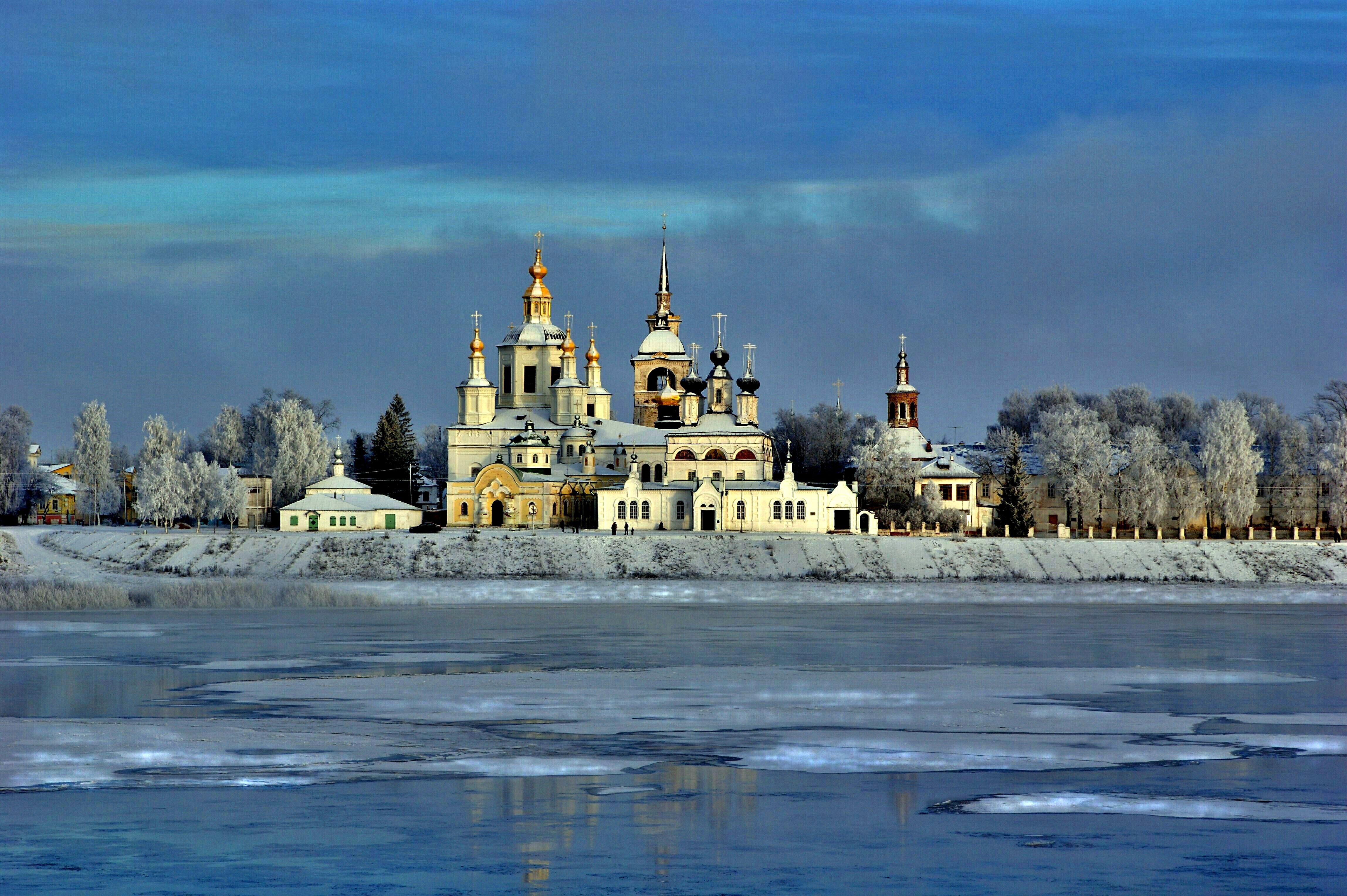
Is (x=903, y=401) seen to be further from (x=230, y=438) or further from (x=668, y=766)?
(x=668, y=766)

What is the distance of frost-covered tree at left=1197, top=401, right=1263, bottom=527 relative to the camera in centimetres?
7975

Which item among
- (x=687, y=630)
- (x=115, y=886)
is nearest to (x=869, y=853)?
(x=115, y=886)

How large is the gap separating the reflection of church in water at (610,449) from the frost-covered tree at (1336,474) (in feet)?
79.5

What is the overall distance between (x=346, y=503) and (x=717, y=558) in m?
23.2

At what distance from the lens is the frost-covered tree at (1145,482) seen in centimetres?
7881

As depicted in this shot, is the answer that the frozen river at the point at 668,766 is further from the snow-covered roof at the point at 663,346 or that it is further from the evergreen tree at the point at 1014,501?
the snow-covered roof at the point at 663,346

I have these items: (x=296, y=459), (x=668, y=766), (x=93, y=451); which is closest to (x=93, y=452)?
(x=93, y=451)

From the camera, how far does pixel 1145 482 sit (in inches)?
3142

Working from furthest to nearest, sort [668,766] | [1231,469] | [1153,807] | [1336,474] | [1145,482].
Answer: [1231,469], [1336,474], [1145,482], [668,766], [1153,807]

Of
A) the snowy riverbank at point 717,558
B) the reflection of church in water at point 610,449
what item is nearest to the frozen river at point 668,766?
the snowy riverbank at point 717,558

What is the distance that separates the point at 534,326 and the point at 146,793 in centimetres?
7841

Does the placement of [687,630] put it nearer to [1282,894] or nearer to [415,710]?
[415,710]

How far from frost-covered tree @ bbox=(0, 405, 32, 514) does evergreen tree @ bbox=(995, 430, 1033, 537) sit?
53.6m

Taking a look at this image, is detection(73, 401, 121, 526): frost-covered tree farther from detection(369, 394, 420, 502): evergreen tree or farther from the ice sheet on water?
the ice sheet on water
